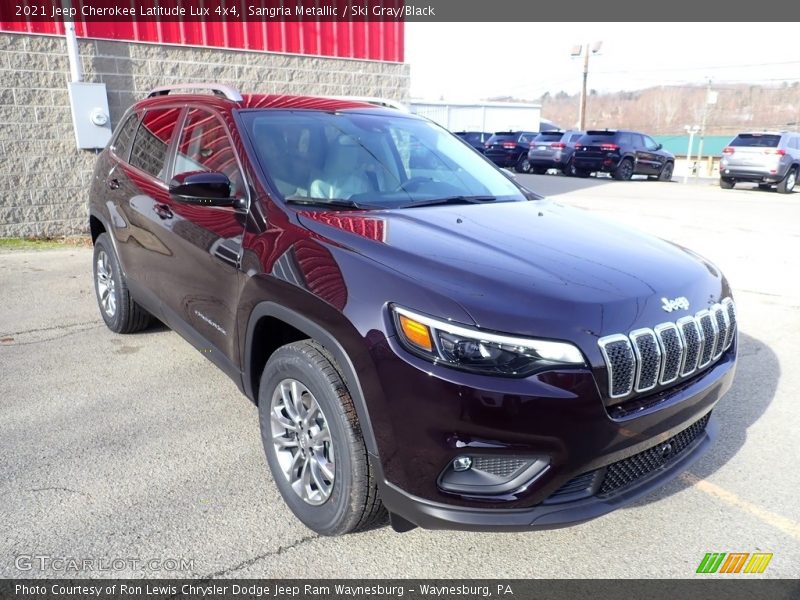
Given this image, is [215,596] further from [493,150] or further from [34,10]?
[493,150]

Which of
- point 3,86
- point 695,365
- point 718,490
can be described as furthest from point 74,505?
point 3,86

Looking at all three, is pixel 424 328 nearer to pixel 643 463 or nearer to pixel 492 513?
pixel 492 513

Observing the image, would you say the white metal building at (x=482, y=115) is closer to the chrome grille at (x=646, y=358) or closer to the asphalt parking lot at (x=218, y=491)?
the asphalt parking lot at (x=218, y=491)

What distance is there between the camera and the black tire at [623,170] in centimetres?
2208

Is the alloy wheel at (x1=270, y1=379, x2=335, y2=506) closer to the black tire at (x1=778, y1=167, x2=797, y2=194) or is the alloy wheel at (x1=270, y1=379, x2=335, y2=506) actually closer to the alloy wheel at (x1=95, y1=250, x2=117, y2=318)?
the alloy wheel at (x1=95, y1=250, x2=117, y2=318)

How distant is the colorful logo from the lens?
249 centimetres

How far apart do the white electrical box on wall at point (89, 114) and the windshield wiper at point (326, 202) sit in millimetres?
6415

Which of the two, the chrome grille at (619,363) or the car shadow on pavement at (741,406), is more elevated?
the chrome grille at (619,363)

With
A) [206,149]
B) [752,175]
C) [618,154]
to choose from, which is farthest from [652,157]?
[206,149]

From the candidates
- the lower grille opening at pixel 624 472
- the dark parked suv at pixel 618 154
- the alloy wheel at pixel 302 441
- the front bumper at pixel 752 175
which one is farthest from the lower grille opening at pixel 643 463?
the dark parked suv at pixel 618 154

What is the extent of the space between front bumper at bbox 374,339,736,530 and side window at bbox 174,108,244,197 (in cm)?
152

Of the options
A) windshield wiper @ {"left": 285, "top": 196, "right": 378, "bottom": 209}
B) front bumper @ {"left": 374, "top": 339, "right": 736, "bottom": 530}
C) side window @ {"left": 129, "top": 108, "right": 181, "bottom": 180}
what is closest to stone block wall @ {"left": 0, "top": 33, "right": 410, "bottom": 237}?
side window @ {"left": 129, "top": 108, "right": 181, "bottom": 180}

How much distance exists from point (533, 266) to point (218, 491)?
1.79m

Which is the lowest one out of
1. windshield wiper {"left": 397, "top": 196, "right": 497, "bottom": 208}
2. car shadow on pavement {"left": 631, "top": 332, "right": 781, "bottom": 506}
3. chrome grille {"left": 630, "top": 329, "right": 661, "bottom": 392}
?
car shadow on pavement {"left": 631, "top": 332, "right": 781, "bottom": 506}
